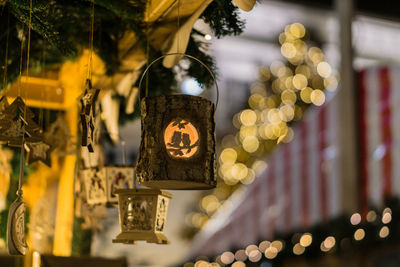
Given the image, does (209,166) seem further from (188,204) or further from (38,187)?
(188,204)

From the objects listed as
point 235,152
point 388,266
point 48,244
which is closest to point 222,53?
point 235,152

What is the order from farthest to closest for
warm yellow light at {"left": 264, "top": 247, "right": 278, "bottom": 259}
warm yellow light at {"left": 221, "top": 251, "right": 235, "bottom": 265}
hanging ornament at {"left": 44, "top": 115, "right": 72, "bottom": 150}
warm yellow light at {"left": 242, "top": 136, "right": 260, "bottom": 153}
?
warm yellow light at {"left": 242, "top": 136, "right": 260, "bottom": 153}
warm yellow light at {"left": 221, "top": 251, "right": 235, "bottom": 265}
warm yellow light at {"left": 264, "top": 247, "right": 278, "bottom": 259}
hanging ornament at {"left": 44, "top": 115, "right": 72, "bottom": 150}

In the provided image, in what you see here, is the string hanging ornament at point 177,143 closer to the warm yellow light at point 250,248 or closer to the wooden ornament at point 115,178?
the wooden ornament at point 115,178

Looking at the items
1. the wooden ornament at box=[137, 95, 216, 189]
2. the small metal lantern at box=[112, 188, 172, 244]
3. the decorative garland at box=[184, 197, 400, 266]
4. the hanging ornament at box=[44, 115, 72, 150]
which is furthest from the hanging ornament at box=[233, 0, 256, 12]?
the decorative garland at box=[184, 197, 400, 266]

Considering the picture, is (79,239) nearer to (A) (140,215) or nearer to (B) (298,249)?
(A) (140,215)

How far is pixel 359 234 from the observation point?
3.44 metres

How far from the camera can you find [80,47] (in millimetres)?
2723

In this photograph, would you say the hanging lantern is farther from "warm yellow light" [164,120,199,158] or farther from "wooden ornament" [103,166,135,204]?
"wooden ornament" [103,166,135,204]

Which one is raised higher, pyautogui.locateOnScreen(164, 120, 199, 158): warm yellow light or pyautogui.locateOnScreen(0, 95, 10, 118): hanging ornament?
pyautogui.locateOnScreen(0, 95, 10, 118): hanging ornament

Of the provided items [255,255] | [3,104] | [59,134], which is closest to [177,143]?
[3,104]

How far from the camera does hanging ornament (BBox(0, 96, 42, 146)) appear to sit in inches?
82.5

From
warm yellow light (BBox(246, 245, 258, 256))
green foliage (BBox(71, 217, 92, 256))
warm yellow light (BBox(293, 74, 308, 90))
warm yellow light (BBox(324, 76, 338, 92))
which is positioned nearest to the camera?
green foliage (BBox(71, 217, 92, 256))

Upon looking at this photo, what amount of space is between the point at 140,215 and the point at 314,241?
5.40ft

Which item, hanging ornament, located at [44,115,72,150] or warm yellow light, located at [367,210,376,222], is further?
warm yellow light, located at [367,210,376,222]
